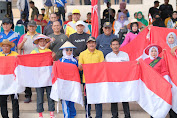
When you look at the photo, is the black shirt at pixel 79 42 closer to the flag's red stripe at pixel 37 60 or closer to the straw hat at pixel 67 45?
the straw hat at pixel 67 45

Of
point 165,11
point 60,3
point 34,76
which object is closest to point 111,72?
point 34,76

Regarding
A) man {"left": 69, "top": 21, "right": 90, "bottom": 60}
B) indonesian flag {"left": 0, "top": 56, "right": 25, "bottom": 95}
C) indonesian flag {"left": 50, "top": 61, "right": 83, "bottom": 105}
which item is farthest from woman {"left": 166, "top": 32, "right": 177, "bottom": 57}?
indonesian flag {"left": 0, "top": 56, "right": 25, "bottom": 95}

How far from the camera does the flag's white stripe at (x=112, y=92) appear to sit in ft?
27.2

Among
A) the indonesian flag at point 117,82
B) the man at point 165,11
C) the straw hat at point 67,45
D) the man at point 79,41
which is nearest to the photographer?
the indonesian flag at point 117,82

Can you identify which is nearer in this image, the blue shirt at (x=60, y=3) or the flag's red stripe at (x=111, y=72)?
the flag's red stripe at (x=111, y=72)

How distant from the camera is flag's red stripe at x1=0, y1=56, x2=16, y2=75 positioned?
8664 mm

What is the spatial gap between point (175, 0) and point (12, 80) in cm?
1341

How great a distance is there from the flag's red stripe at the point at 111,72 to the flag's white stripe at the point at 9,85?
1682 mm

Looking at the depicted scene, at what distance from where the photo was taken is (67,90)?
8.48 metres

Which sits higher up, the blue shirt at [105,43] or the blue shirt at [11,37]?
the blue shirt at [11,37]

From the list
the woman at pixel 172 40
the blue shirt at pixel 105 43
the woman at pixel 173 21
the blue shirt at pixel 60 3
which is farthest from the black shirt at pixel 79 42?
the woman at pixel 173 21

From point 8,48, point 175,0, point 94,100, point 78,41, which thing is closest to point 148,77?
point 94,100

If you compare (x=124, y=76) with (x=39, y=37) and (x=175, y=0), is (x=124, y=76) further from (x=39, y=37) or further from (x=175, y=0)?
(x=175, y=0)

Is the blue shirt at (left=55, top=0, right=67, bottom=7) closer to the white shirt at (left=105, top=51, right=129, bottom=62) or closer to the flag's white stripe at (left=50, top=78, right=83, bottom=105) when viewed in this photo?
the white shirt at (left=105, top=51, right=129, bottom=62)
